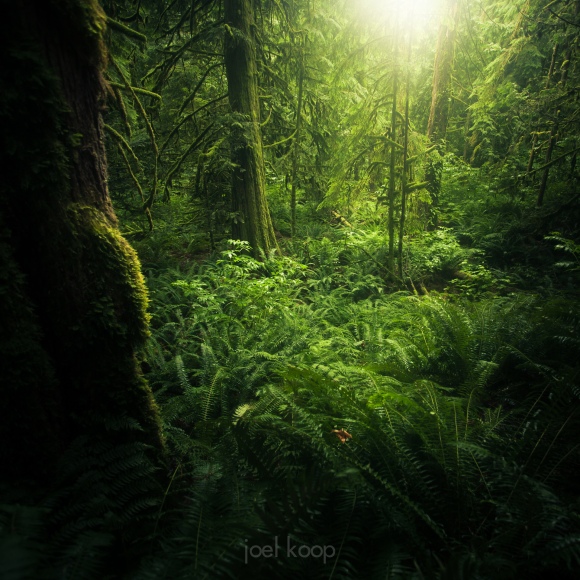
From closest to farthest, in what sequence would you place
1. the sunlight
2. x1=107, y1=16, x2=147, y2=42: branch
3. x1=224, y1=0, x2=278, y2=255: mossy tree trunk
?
x1=107, y1=16, x2=147, y2=42: branch → the sunlight → x1=224, y1=0, x2=278, y2=255: mossy tree trunk

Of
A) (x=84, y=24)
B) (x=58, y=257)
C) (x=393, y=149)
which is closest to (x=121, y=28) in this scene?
(x=84, y=24)

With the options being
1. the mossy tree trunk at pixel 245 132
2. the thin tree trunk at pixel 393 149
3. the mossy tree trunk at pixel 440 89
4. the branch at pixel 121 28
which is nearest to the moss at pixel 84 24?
the branch at pixel 121 28

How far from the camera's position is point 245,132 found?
19.0ft

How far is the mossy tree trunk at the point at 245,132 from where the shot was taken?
5.57 meters

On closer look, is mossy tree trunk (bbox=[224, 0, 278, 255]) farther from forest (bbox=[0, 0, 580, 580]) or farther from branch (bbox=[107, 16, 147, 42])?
branch (bbox=[107, 16, 147, 42])

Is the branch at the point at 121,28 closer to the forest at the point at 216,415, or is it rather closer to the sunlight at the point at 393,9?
the forest at the point at 216,415

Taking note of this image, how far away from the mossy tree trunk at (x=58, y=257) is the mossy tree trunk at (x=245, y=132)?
4186mm

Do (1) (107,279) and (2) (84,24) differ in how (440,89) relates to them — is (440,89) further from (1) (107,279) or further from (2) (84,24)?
(1) (107,279)

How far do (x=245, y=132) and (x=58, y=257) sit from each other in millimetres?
4899

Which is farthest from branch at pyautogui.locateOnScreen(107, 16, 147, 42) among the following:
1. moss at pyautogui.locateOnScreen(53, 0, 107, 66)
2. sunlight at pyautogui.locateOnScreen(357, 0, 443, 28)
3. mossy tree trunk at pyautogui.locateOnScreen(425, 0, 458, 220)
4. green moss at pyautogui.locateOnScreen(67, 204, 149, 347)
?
mossy tree trunk at pyautogui.locateOnScreen(425, 0, 458, 220)

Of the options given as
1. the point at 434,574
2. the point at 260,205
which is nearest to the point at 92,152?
the point at 434,574

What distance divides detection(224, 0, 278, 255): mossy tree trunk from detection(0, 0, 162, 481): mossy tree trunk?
4.19 m

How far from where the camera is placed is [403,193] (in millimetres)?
5828

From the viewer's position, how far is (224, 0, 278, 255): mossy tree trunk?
5574 mm
